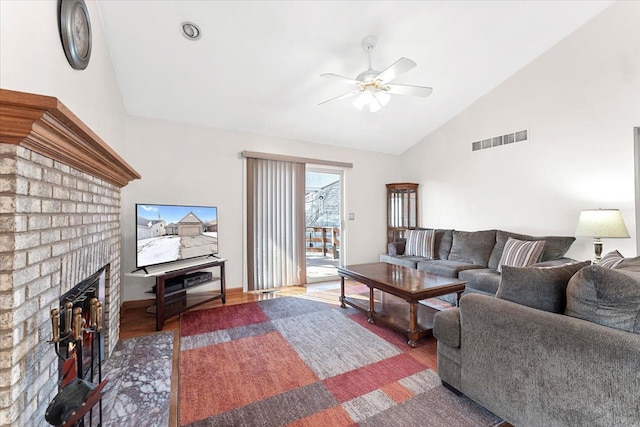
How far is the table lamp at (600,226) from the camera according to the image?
8.75 ft

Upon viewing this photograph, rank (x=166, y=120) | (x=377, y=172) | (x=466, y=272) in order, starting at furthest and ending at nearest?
(x=377, y=172), (x=166, y=120), (x=466, y=272)

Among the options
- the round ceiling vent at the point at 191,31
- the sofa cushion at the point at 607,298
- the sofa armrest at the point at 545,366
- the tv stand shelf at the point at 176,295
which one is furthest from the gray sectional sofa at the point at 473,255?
the round ceiling vent at the point at 191,31

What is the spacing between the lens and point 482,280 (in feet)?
10.3

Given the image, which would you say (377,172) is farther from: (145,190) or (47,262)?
(47,262)

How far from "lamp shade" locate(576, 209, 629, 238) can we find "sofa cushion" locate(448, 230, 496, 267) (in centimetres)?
102

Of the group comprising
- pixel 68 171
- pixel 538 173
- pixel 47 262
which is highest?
pixel 538 173

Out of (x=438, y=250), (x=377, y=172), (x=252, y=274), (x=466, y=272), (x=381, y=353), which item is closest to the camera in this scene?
(x=381, y=353)

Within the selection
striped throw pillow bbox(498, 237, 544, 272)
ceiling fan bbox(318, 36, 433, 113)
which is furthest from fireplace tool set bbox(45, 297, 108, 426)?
striped throw pillow bbox(498, 237, 544, 272)

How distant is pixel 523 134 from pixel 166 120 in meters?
4.74

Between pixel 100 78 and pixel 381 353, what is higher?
pixel 100 78

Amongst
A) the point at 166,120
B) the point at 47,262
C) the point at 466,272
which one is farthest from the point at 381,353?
the point at 166,120

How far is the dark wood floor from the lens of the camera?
193 cm

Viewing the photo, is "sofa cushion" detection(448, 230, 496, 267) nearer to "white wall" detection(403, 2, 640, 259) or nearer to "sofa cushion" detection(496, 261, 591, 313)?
"white wall" detection(403, 2, 640, 259)

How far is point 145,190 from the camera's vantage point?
353cm
